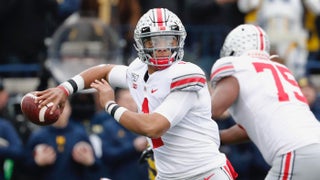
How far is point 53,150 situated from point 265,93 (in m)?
2.94

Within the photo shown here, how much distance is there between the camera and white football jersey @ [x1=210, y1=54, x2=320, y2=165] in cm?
790

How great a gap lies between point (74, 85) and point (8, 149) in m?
2.78

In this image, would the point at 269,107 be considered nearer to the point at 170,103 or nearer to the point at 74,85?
the point at 170,103

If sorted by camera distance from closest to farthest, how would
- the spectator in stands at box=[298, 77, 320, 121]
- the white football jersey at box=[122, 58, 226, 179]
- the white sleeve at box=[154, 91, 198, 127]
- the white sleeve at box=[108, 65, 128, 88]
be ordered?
1. the white sleeve at box=[154, 91, 198, 127]
2. the white football jersey at box=[122, 58, 226, 179]
3. the white sleeve at box=[108, 65, 128, 88]
4. the spectator in stands at box=[298, 77, 320, 121]

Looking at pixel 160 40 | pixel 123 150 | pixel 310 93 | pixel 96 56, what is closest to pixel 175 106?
pixel 160 40

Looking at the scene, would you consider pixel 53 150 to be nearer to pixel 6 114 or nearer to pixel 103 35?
pixel 6 114

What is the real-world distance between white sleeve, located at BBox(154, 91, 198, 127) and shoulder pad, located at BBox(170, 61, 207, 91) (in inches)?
1.9

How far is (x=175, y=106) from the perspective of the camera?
7.19m

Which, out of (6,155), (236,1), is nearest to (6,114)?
(6,155)

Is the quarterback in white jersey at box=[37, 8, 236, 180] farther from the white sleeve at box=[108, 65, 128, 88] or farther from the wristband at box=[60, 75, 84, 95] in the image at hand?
the white sleeve at box=[108, 65, 128, 88]

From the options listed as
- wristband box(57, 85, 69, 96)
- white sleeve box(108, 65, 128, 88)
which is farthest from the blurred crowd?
wristband box(57, 85, 69, 96)

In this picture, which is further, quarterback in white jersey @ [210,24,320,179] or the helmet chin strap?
quarterback in white jersey @ [210,24,320,179]

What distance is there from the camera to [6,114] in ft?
36.5

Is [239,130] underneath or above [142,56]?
underneath
